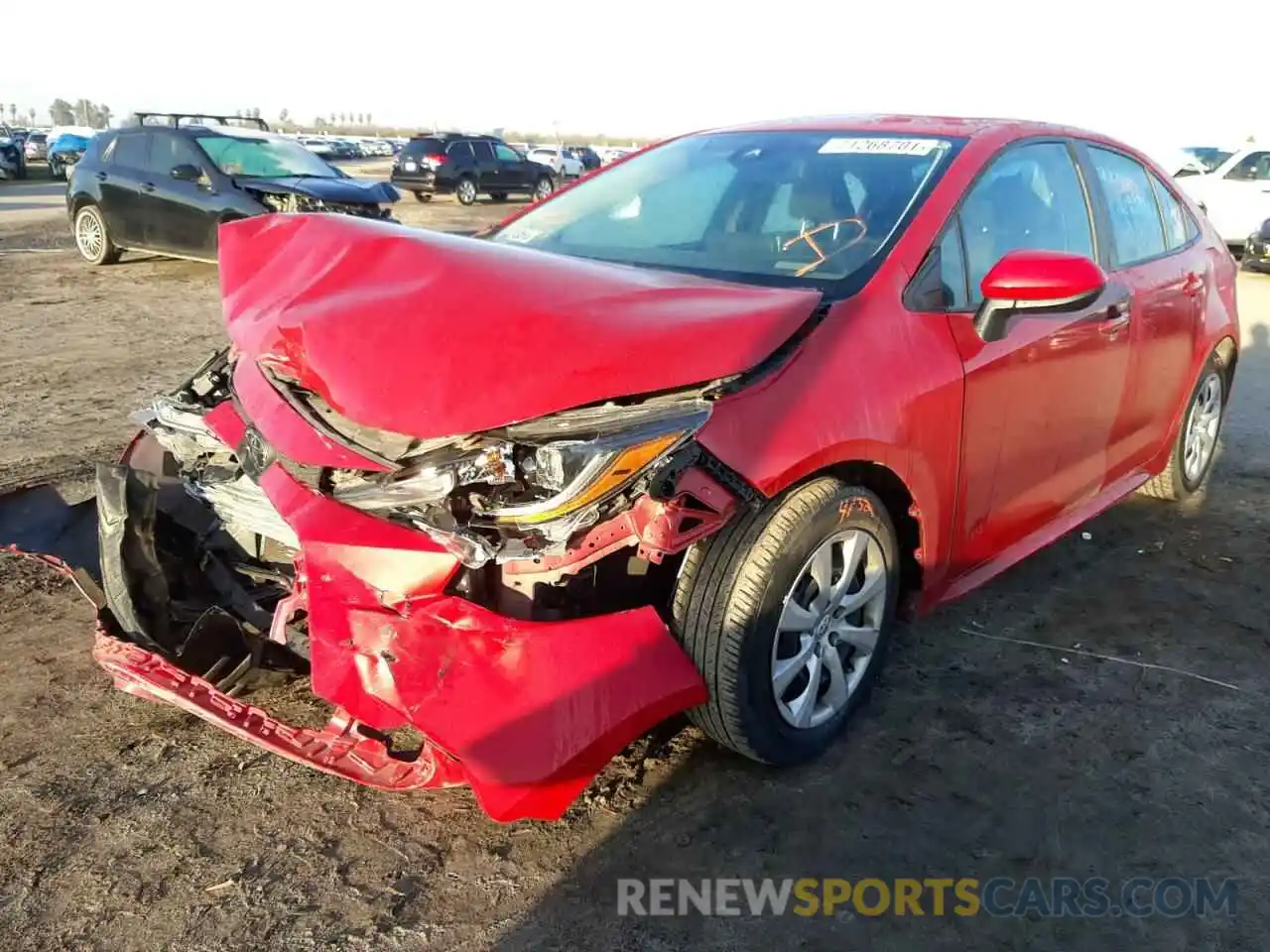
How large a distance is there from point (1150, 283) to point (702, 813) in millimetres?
2759

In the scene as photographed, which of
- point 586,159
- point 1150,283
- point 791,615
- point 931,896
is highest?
point 586,159

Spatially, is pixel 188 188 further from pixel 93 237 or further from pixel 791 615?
pixel 791 615

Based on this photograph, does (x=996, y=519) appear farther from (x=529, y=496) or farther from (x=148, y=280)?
(x=148, y=280)

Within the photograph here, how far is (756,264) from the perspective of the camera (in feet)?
10.0

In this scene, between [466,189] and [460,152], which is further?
[466,189]

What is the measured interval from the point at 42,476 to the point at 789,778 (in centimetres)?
384

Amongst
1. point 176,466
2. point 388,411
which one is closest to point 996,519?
point 388,411

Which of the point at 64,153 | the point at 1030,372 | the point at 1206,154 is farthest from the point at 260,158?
the point at 64,153

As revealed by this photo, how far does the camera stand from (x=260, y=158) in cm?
1202

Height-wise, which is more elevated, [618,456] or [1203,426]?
[618,456]

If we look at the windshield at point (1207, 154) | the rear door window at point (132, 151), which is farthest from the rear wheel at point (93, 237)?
the windshield at point (1207, 154)

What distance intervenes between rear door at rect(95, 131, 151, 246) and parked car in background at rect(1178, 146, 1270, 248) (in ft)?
48.7

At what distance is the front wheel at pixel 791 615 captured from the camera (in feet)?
7.93

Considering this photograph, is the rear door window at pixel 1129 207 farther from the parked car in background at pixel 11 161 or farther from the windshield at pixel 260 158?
the parked car in background at pixel 11 161
